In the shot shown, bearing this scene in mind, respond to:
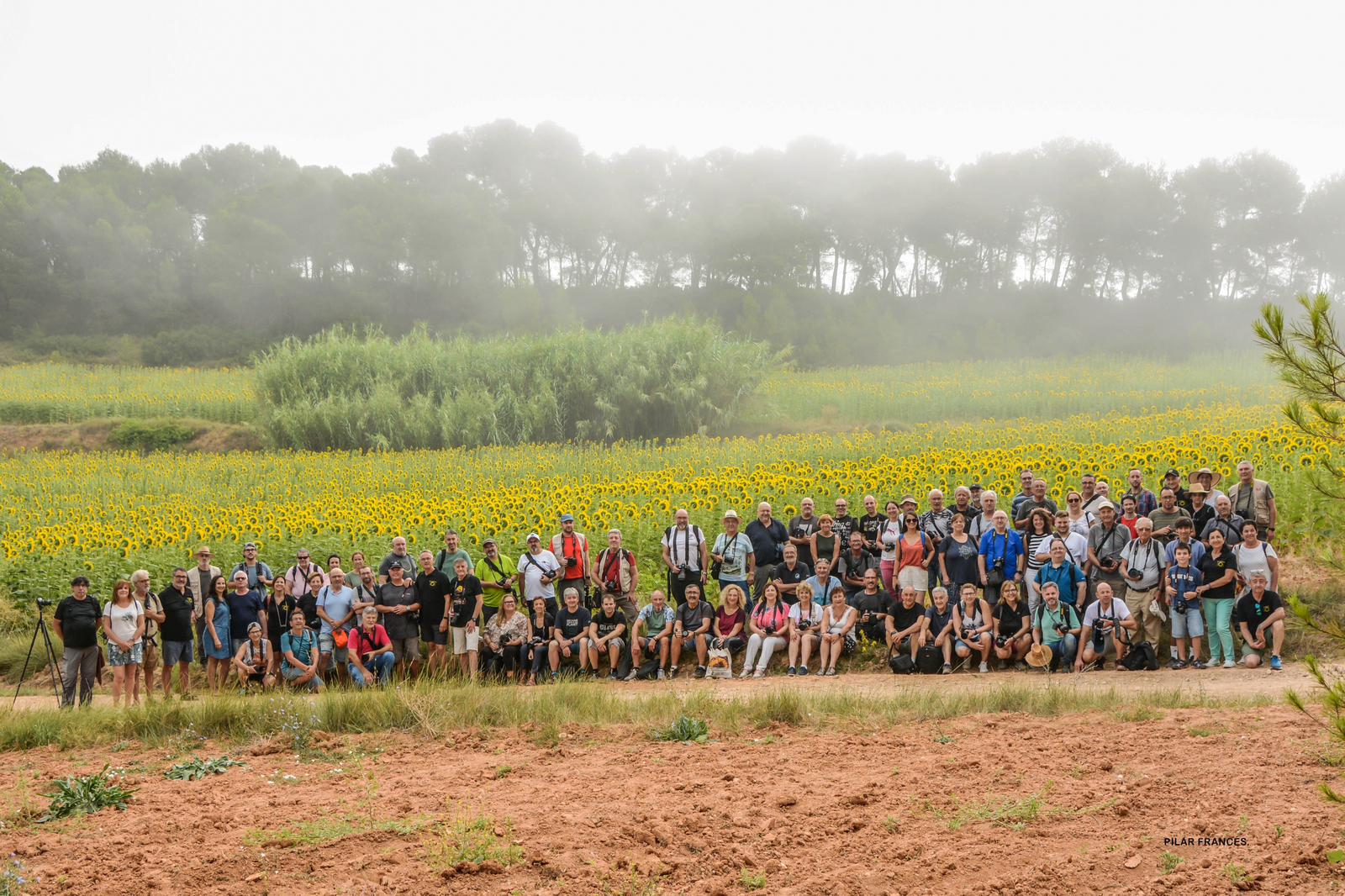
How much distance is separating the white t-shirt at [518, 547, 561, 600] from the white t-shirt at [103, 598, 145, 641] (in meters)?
4.22

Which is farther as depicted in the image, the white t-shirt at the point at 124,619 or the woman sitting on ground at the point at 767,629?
the woman sitting on ground at the point at 767,629

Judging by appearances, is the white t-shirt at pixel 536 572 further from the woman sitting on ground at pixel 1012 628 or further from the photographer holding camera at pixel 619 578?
the woman sitting on ground at pixel 1012 628

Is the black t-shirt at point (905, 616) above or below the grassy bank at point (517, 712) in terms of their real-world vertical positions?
above

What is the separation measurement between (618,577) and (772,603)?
1.99 m

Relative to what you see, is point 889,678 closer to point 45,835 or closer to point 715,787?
point 715,787

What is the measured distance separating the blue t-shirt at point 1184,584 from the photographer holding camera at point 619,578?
19.5 feet

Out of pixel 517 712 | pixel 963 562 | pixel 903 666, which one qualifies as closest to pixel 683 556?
pixel 903 666

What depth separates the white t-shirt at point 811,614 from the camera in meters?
12.7

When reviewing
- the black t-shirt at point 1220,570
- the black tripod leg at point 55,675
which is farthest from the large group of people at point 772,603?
the black tripod leg at point 55,675

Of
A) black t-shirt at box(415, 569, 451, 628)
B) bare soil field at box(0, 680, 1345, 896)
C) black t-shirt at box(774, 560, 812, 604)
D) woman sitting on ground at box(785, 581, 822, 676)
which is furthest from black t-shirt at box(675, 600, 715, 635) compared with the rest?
bare soil field at box(0, 680, 1345, 896)

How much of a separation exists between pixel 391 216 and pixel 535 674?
210ft

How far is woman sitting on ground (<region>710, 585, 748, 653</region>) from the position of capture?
1284cm

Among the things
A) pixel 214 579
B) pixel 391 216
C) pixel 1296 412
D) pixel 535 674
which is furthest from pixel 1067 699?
pixel 391 216

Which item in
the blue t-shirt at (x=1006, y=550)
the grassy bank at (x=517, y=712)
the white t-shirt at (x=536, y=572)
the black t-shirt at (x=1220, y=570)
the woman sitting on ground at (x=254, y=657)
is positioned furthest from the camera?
the white t-shirt at (x=536, y=572)
